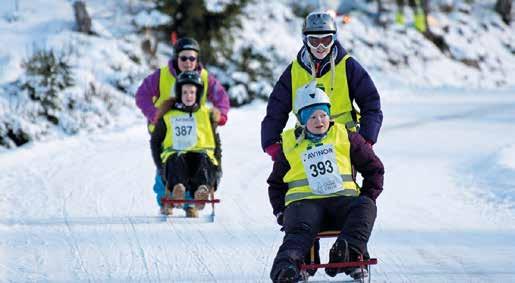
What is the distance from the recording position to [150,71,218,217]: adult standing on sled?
337 inches

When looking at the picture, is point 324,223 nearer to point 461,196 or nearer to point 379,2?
point 461,196

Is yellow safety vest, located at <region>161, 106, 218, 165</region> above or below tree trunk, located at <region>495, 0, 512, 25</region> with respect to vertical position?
below

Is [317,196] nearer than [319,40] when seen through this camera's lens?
Yes

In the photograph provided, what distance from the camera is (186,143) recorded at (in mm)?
8664

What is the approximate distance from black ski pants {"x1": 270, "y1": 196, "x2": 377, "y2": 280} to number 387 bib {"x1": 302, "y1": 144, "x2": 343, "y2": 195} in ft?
0.25

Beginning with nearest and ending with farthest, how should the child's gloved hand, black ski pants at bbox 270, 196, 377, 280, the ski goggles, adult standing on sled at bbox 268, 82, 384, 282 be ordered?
black ski pants at bbox 270, 196, 377, 280
adult standing on sled at bbox 268, 82, 384, 282
the child's gloved hand
the ski goggles

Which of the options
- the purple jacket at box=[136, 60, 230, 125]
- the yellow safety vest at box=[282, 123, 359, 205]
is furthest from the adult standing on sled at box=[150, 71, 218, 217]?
the yellow safety vest at box=[282, 123, 359, 205]

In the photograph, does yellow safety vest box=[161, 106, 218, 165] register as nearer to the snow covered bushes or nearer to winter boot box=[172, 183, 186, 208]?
winter boot box=[172, 183, 186, 208]

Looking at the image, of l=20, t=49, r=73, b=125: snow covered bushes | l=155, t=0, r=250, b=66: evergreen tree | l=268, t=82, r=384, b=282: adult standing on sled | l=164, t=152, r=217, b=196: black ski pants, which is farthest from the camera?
l=155, t=0, r=250, b=66: evergreen tree

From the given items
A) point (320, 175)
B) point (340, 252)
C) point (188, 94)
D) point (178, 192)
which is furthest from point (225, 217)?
point (340, 252)

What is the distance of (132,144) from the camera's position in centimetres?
1391

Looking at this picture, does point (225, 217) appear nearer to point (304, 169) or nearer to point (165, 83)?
Result: point (165, 83)

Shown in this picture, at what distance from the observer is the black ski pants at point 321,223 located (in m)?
5.14

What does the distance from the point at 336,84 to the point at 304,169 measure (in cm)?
120
